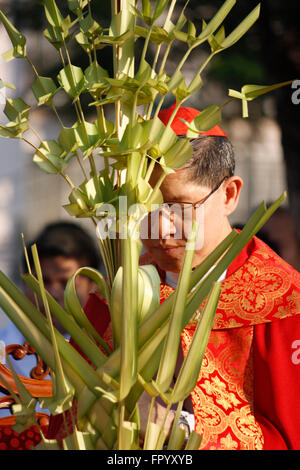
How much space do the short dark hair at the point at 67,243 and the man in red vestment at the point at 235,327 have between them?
1.32 meters

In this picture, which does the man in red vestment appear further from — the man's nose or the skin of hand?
the skin of hand

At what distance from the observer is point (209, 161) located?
1.63 m

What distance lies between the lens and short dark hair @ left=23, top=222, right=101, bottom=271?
3017 mm

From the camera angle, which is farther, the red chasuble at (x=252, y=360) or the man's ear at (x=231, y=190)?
the man's ear at (x=231, y=190)

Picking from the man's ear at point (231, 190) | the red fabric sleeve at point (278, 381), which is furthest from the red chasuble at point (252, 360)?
the man's ear at point (231, 190)

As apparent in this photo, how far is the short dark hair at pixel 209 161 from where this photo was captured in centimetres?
160

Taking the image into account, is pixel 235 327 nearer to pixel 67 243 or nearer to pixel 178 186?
pixel 178 186

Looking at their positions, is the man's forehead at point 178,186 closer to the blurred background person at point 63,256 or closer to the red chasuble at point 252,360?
the red chasuble at point 252,360

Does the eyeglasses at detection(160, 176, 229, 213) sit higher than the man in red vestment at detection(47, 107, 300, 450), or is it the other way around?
the eyeglasses at detection(160, 176, 229, 213)

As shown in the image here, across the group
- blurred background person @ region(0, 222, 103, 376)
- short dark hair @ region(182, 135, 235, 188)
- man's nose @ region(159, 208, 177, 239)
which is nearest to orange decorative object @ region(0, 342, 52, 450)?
blurred background person @ region(0, 222, 103, 376)

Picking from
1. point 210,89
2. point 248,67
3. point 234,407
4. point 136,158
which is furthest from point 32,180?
point 136,158

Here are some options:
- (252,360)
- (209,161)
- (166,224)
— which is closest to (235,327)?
(252,360)

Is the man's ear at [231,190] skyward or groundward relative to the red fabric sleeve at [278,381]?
skyward
